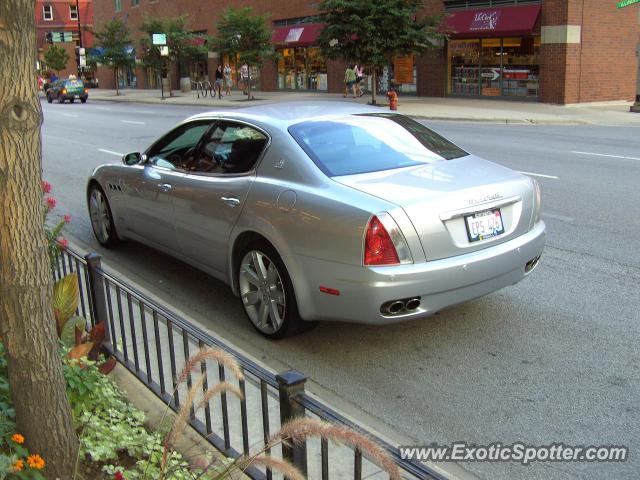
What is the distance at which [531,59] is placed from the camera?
27234 mm

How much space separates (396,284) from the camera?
4.29 m

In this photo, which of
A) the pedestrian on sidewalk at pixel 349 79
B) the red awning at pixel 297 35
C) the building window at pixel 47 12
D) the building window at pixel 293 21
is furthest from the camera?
the building window at pixel 47 12

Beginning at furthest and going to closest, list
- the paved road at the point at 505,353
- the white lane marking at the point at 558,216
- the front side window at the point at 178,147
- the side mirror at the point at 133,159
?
the white lane marking at the point at 558,216, the side mirror at the point at 133,159, the front side window at the point at 178,147, the paved road at the point at 505,353

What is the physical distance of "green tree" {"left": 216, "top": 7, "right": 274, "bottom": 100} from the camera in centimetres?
3497

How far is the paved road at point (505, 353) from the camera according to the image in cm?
394

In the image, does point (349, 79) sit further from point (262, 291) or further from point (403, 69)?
point (262, 291)

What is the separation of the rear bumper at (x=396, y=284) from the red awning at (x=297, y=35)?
109 feet

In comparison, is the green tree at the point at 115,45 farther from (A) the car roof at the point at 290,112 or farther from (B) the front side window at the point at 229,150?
(B) the front side window at the point at 229,150

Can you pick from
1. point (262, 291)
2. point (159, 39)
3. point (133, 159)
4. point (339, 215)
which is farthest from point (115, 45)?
point (339, 215)

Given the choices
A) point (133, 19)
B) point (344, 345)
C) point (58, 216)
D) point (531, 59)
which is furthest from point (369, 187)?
point (133, 19)

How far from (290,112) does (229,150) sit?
0.58 meters

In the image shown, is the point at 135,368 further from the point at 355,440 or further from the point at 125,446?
the point at 355,440

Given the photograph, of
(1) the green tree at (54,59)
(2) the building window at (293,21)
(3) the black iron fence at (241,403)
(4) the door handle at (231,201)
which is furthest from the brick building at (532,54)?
(1) the green tree at (54,59)

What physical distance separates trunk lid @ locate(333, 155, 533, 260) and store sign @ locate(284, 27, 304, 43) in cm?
3424
